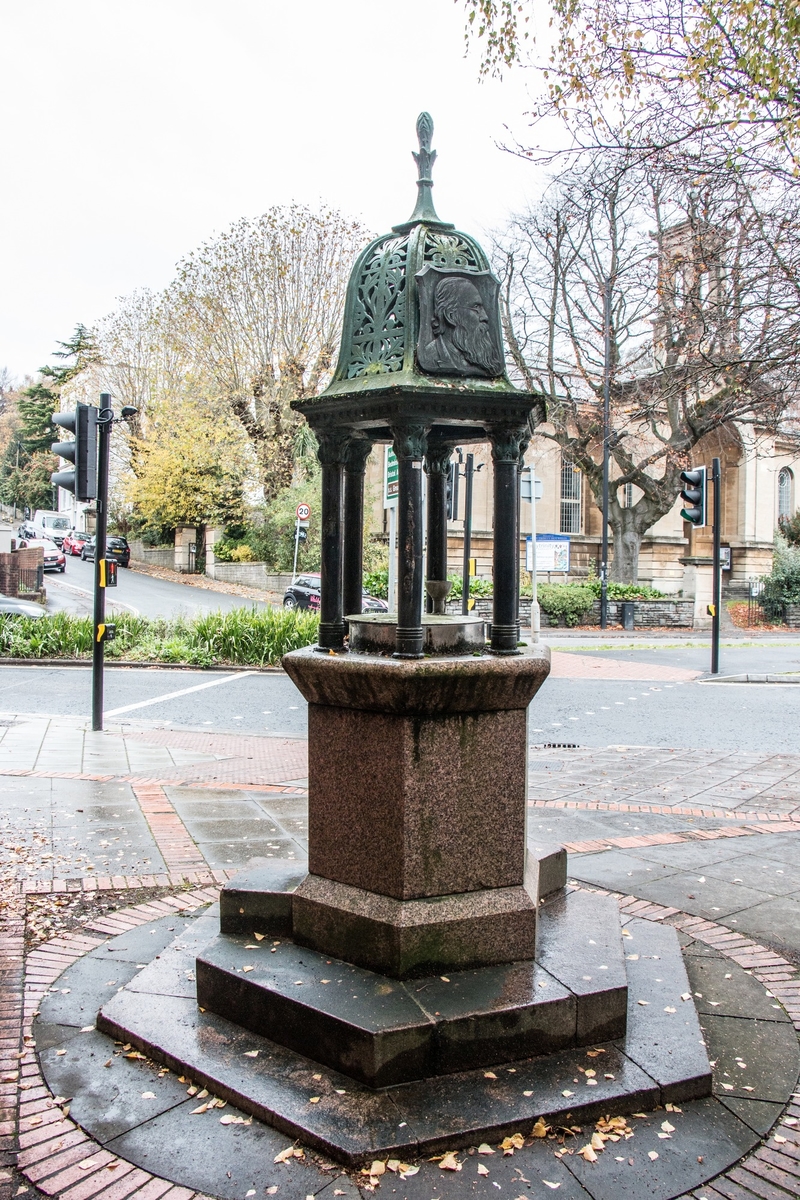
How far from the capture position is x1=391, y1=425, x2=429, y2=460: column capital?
3.47 m

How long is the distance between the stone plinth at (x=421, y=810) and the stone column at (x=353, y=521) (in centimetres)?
90

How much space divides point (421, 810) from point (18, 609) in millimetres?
17396

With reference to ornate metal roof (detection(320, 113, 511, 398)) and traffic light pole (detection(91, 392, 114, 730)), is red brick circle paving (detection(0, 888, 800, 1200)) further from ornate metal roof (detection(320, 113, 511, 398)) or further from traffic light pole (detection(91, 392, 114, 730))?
traffic light pole (detection(91, 392, 114, 730))

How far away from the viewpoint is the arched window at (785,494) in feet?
147

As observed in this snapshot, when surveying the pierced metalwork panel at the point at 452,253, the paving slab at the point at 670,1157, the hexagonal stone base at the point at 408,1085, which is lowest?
the paving slab at the point at 670,1157

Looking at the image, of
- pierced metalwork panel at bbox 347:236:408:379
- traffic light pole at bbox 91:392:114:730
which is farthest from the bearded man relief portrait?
traffic light pole at bbox 91:392:114:730

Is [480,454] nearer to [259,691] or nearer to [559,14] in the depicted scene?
[259,691]

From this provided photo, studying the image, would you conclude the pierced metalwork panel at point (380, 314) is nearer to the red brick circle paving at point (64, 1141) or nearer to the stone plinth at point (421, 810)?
the stone plinth at point (421, 810)

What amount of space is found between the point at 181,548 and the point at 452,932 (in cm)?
4173

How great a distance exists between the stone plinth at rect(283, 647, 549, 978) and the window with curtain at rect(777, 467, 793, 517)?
4557cm

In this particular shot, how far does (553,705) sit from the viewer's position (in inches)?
502

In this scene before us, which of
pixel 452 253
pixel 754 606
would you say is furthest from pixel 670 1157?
pixel 754 606

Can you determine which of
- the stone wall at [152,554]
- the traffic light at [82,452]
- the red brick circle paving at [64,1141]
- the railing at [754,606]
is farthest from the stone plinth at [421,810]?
the stone wall at [152,554]

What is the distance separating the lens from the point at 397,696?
10.7 feet
